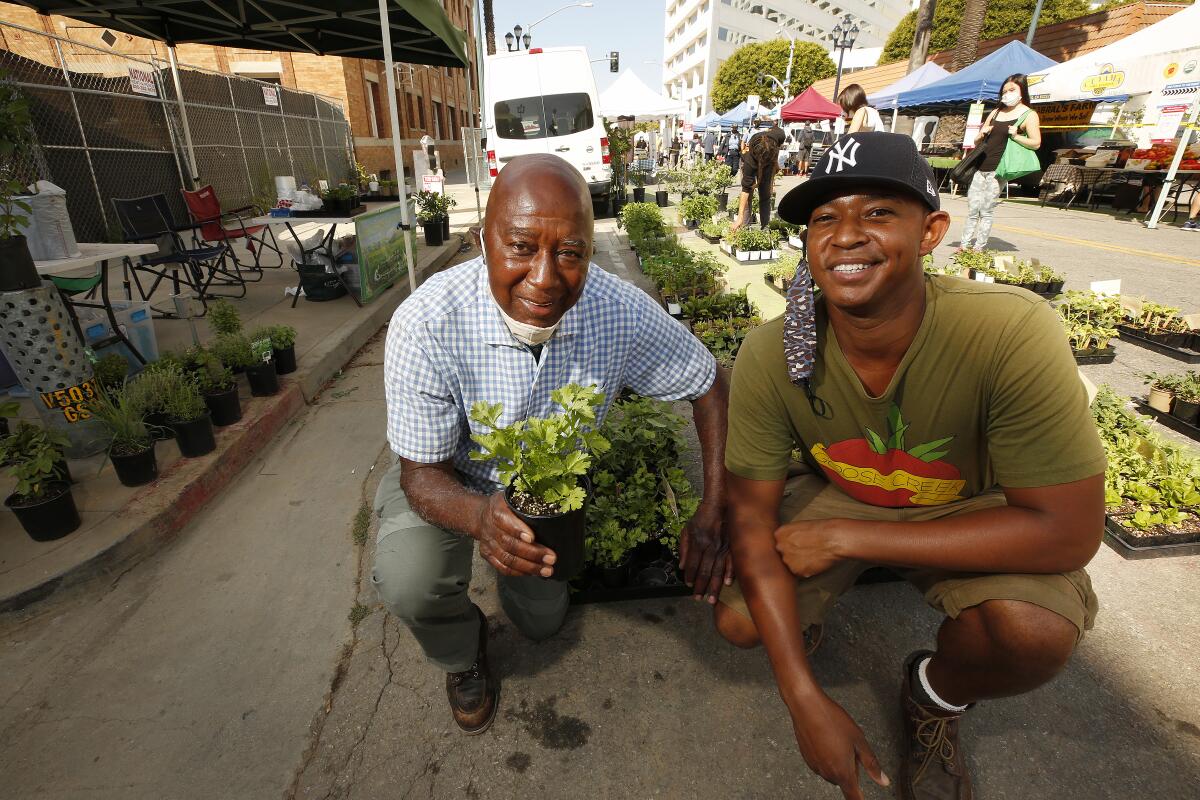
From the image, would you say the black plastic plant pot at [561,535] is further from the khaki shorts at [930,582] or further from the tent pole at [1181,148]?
the tent pole at [1181,148]

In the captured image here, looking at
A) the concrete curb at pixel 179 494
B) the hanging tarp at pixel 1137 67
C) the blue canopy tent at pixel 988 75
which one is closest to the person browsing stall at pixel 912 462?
the concrete curb at pixel 179 494

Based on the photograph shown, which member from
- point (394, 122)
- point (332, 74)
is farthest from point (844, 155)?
point (332, 74)

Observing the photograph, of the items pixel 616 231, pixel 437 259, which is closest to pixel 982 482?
pixel 437 259

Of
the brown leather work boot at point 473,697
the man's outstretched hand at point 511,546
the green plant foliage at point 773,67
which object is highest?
the green plant foliage at point 773,67

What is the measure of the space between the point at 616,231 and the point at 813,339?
11.0 metres

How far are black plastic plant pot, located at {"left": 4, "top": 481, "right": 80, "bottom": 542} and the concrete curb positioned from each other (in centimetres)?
14

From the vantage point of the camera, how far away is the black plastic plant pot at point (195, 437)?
10.6 feet

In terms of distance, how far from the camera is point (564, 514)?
1.38 m

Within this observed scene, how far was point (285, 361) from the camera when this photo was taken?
4500 mm

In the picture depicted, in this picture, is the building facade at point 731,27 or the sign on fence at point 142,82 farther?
the building facade at point 731,27

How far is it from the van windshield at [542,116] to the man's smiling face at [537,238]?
1147 centimetres

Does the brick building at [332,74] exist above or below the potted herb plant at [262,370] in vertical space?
above

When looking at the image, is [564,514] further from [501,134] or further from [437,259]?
[501,134]

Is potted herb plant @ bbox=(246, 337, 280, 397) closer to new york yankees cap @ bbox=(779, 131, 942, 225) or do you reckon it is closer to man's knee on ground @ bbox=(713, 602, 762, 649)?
man's knee on ground @ bbox=(713, 602, 762, 649)
